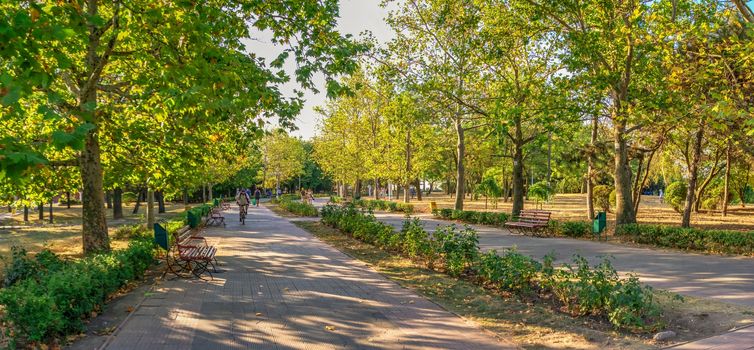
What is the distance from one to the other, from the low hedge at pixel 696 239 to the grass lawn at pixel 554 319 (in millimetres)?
6497

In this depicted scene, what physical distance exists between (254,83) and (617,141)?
13185 millimetres

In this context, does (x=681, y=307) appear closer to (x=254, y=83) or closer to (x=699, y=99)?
(x=254, y=83)

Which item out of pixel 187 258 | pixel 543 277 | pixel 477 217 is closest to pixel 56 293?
pixel 187 258

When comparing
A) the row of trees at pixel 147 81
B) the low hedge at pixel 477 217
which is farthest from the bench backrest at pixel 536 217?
the row of trees at pixel 147 81

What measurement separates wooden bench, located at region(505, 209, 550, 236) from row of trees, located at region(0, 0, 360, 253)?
30.6ft

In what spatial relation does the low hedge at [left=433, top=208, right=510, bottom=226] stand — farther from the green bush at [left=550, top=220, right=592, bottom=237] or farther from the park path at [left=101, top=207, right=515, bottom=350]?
the park path at [left=101, top=207, right=515, bottom=350]

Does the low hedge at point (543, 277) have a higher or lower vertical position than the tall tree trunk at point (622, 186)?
lower

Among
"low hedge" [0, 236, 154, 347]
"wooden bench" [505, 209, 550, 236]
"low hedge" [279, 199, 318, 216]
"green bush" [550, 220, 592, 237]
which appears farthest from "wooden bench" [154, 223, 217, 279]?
"low hedge" [279, 199, 318, 216]

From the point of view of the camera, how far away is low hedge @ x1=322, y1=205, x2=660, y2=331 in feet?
19.5

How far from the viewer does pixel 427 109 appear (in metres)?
21.1

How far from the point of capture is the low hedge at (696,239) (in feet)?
39.3

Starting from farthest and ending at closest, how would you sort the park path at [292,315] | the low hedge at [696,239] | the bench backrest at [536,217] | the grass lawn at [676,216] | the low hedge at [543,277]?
the grass lawn at [676,216] < the bench backrest at [536,217] < the low hedge at [696,239] < the low hedge at [543,277] < the park path at [292,315]

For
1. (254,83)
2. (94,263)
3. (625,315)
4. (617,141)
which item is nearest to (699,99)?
(617,141)

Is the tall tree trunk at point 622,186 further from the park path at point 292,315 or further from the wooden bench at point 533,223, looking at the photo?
the park path at point 292,315
